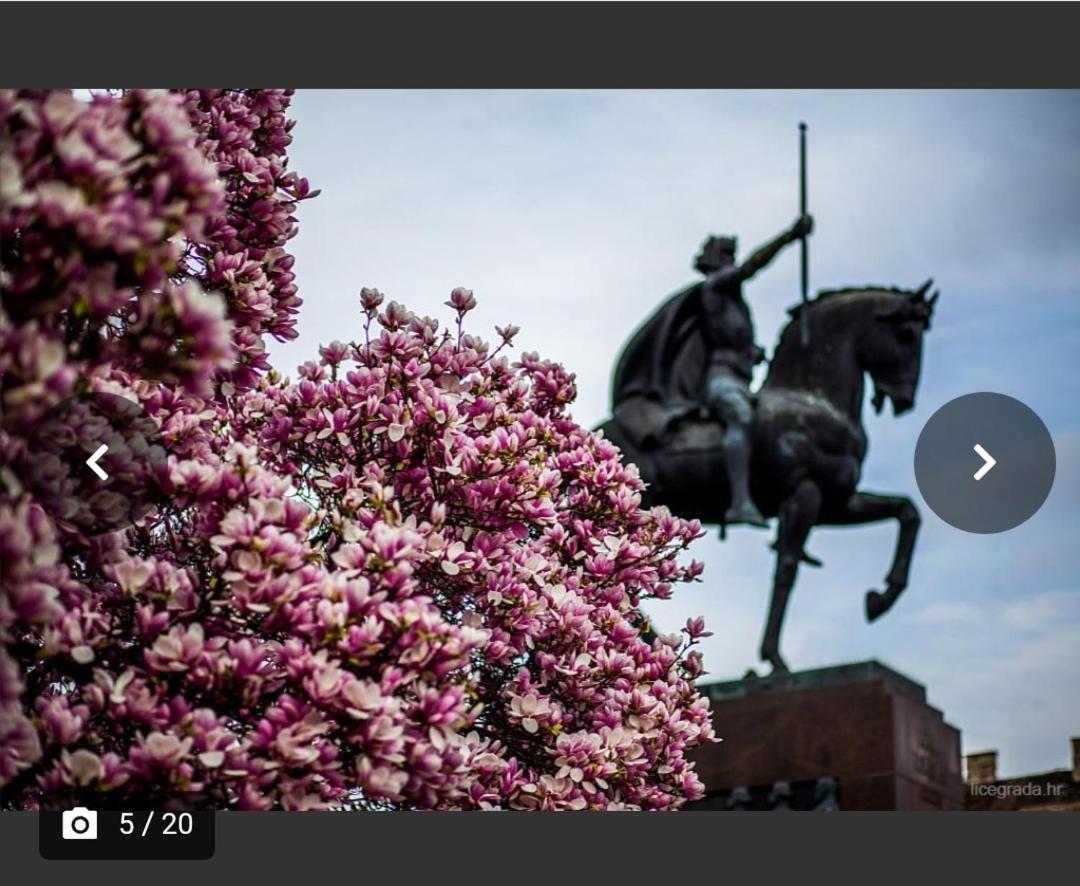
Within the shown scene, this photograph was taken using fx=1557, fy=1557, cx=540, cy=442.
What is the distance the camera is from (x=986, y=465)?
6.92 meters

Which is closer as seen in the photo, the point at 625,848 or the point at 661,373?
the point at 625,848

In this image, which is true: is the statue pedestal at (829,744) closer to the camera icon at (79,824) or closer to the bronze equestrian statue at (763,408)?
the bronze equestrian statue at (763,408)

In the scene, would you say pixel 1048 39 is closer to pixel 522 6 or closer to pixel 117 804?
pixel 522 6

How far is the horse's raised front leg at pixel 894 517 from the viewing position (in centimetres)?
1138

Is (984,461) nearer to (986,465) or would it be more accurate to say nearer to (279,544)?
(986,465)

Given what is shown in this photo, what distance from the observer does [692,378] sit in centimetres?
1334

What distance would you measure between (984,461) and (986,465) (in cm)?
4

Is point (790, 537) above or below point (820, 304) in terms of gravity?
below

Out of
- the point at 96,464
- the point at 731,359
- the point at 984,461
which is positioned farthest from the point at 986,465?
the point at 731,359

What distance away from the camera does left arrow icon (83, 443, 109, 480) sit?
5.50 m

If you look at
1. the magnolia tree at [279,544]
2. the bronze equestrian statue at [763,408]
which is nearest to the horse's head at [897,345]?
the bronze equestrian statue at [763,408]

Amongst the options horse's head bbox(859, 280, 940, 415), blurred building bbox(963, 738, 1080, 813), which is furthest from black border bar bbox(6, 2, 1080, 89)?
horse's head bbox(859, 280, 940, 415)

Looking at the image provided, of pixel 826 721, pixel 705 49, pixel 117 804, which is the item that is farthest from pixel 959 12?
pixel 826 721

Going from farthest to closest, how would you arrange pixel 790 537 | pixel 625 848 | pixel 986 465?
pixel 790 537 < pixel 986 465 < pixel 625 848
